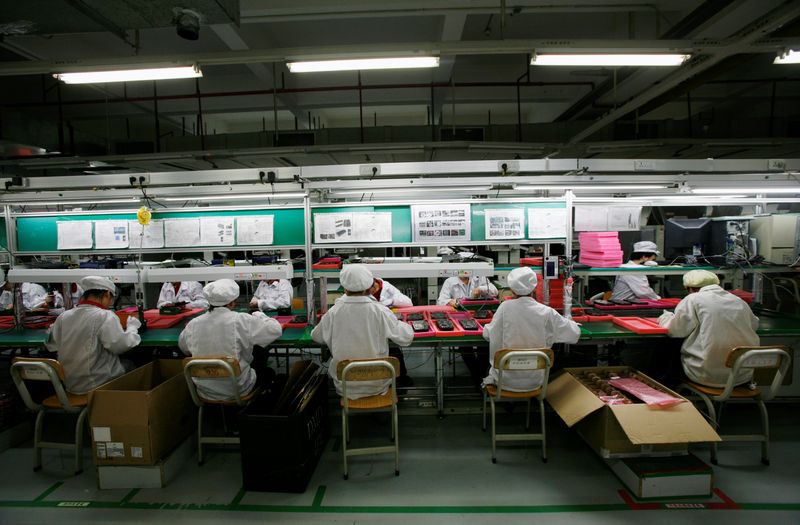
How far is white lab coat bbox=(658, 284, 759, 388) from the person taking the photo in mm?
2521

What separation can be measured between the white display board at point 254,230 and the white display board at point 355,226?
18.5 inches

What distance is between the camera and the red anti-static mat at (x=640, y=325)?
282 cm

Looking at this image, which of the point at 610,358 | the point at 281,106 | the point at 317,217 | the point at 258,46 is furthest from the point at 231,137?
the point at 610,358

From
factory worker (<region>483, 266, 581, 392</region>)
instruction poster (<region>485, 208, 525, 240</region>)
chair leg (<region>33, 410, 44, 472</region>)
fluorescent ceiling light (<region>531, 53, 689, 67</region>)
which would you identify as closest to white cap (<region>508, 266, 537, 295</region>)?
factory worker (<region>483, 266, 581, 392</region>)

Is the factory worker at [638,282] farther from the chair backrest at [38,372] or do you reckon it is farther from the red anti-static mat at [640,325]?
the chair backrest at [38,372]

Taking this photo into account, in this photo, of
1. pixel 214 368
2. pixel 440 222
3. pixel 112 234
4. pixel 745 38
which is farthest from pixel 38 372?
pixel 745 38

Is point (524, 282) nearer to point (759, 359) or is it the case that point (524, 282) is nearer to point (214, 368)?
point (759, 359)

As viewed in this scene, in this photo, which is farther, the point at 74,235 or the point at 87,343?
the point at 74,235

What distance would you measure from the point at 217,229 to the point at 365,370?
2119 mm

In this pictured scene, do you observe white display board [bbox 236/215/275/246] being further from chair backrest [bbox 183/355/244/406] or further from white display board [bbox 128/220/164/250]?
chair backrest [bbox 183/355/244/406]

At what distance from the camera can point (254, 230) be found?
332cm

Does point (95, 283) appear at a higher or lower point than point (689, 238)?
lower

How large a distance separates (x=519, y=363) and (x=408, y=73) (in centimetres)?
426

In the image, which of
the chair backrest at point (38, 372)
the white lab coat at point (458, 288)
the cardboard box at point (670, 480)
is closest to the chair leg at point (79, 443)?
the chair backrest at point (38, 372)
